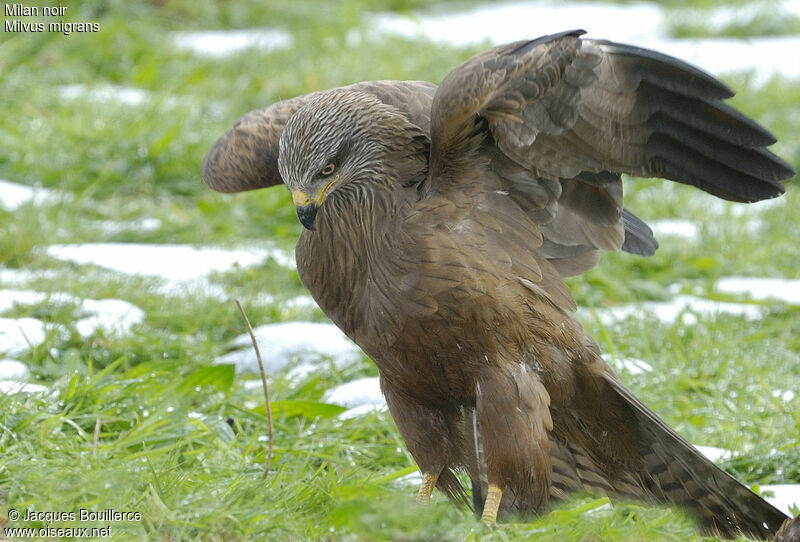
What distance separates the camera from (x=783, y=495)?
13.9 ft

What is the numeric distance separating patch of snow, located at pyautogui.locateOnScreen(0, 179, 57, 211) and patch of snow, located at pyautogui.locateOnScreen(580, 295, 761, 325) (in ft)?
11.3

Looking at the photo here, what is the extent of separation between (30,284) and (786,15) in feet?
31.1

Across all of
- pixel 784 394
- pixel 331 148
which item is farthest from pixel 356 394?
pixel 784 394

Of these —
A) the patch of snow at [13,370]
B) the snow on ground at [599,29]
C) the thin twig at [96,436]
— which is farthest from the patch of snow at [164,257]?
the snow on ground at [599,29]

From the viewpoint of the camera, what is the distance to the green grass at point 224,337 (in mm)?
3467

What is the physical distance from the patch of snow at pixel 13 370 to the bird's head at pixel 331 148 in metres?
1.65

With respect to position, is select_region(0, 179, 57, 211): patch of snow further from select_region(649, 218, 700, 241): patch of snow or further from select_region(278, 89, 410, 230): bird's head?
select_region(649, 218, 700, 241): patch of snow

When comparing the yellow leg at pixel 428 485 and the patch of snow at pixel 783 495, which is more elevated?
the yellow leg at pixel 428 485

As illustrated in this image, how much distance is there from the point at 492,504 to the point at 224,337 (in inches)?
90.1

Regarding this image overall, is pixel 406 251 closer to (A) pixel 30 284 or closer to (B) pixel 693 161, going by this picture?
(B) pixel 693 161

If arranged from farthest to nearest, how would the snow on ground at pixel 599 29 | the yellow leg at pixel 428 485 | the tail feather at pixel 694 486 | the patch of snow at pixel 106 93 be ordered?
the snow on ground at pixel 599 29 → the patch of snow at pixel 106 93 → the yellow leg at pixel 428 485 → the tail feather at pixel 694 486

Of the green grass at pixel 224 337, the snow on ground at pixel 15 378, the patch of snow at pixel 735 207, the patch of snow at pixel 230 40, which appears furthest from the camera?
the patch of snow at pixel 230 40

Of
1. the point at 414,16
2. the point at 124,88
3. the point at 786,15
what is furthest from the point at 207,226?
the point at 786,15

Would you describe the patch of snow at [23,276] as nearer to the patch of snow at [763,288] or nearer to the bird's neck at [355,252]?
the bird's neck at [355,252]
